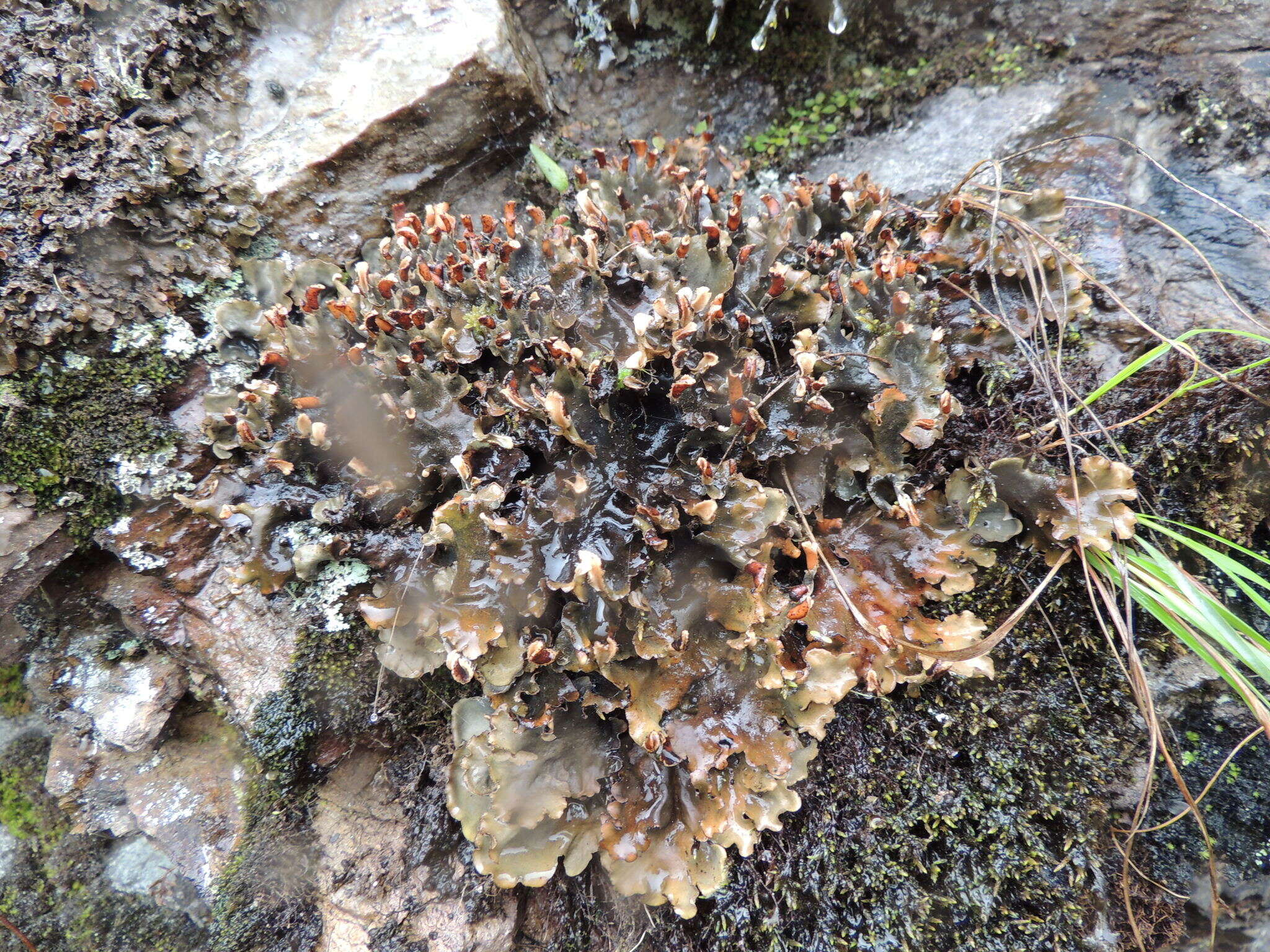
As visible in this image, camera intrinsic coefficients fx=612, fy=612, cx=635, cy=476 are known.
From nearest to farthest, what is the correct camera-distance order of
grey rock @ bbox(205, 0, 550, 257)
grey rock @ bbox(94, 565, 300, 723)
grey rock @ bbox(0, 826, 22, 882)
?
1. grey rock @ bbox(94, 565, 300, 723)
2. grey rock @ bbox(205, 0, 550, 257)
3. grey rock @ bbox(0, 826, 22, 882)

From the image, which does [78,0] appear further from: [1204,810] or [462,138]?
[1204,810]

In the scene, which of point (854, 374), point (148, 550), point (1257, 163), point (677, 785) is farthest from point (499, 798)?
point (1257, 163)

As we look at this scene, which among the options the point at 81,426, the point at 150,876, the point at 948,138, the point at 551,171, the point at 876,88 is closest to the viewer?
the point at 81,426

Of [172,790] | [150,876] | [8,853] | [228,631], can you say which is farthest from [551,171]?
[8,853]

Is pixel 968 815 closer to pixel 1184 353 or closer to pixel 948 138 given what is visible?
pixel 1184 353

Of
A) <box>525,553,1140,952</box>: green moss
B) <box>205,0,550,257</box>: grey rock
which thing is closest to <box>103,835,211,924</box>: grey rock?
<box>525,553,1140,952</box>: green moss

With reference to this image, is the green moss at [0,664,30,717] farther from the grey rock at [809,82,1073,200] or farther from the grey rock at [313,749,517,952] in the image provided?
the grey rock at [809,82,1073,200]
